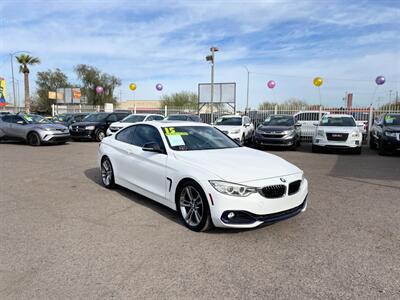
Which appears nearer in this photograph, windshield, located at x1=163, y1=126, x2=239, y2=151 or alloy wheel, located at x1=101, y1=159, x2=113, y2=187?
windshield, located at x1=163, y1=126, x2=239, y2=151

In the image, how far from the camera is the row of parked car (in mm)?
12477

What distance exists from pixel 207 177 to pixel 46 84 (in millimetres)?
65845

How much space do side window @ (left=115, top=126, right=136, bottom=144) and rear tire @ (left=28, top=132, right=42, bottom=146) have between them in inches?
385

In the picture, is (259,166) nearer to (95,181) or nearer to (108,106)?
(95,181)

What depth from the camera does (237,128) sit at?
15.3 meters

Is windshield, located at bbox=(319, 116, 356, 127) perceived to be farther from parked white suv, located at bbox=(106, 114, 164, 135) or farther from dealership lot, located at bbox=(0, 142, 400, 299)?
parked white suv, located at bbox=(106, 114, 164, 135)

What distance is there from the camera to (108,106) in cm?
3606

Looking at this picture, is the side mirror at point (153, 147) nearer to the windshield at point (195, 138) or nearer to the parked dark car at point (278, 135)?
the windshield at point (195, 138)

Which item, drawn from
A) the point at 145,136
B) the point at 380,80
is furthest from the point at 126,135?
the point at 380,80

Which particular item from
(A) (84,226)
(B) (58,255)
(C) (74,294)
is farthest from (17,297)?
(A) (84,226)

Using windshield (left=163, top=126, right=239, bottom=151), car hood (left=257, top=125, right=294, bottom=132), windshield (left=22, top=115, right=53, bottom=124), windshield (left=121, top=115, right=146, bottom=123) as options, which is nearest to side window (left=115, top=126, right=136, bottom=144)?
windshield (left=163, top=126, right=239, bottom=151)

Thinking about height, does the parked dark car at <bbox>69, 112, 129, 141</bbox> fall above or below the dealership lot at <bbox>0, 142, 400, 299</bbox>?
above

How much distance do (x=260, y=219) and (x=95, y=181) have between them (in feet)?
15.6

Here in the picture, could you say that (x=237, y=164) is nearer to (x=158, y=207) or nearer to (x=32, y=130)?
(x=158, y=207)
